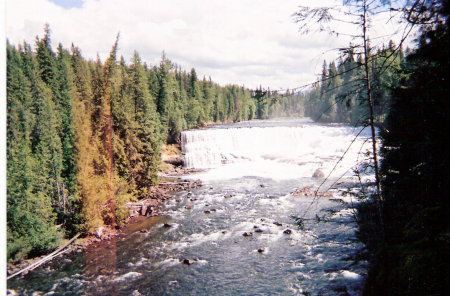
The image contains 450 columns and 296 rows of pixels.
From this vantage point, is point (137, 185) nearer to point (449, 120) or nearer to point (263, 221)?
point (263, 221)

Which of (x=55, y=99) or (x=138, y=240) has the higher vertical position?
(x=55, y=99)

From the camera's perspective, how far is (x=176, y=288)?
11031 millimetres

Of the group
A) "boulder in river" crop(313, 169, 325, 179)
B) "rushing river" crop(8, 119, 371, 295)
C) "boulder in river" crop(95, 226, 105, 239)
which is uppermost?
"boulder in river" crop(313, 169, 325, 179)

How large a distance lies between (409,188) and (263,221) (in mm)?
10930

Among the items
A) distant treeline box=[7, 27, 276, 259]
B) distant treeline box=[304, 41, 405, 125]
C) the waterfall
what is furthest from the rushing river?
the waterfall

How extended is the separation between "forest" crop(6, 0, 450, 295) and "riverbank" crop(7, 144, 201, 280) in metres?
0.56

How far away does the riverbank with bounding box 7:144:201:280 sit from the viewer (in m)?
13.1

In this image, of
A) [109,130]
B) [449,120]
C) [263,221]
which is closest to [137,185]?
[109,130]

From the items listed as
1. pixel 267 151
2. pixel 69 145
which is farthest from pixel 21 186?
pixel 267 151

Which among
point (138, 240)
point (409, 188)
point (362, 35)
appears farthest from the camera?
point (138, 240)

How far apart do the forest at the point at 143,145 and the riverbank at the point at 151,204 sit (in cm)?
56

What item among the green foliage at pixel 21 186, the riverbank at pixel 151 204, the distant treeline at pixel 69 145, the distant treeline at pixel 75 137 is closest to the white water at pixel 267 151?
the riverbank at pixel 151 204

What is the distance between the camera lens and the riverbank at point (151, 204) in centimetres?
1314

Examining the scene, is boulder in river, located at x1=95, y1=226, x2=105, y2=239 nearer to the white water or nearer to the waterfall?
the white water
